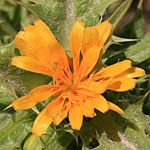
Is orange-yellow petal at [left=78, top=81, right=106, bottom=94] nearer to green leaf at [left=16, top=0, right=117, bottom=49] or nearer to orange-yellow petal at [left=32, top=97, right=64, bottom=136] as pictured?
orange-yellow petal at [left=32, top=97, right=64, bottom=136]

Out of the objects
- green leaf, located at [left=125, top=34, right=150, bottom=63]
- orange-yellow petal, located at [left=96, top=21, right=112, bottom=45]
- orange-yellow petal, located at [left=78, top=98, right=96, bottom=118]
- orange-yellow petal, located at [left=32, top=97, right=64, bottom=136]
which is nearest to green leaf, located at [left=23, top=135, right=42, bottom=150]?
orange-yellow petal, located at [left=32, top=97, right=64, bottom=136]

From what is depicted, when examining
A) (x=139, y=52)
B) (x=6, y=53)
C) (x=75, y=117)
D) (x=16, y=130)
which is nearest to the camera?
(x=75, y=117)

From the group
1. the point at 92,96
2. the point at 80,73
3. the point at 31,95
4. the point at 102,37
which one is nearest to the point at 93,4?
the point at 102,37

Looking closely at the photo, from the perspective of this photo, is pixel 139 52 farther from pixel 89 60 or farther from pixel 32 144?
pixel 32 144

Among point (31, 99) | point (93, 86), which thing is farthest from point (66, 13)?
point (31, 99)

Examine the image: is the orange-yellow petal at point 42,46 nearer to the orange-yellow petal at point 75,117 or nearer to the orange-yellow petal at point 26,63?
the orange-yellow petal at point 26,63

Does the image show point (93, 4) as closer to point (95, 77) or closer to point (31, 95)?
point (95, 77)
